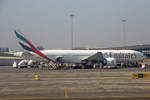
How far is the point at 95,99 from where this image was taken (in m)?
12.5

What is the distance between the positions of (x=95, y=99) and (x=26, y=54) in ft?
125

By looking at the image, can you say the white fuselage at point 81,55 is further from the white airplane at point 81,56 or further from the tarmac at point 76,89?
the tarmac at point 76,89

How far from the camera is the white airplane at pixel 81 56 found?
50031mm

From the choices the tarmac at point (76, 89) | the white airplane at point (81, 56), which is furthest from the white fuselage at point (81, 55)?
the tarmac at point (76, 89)

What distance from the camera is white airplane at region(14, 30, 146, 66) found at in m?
50.0

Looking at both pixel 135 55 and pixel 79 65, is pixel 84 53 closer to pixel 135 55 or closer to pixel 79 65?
pixel 79 65

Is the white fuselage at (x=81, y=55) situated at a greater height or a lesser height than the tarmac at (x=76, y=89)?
greater

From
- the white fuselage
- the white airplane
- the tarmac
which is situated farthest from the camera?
the white fuselage

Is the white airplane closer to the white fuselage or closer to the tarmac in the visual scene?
the white fuselage

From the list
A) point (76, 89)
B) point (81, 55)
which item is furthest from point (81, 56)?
point (76, 89)

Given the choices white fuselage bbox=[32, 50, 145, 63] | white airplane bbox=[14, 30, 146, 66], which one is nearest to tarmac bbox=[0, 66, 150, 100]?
white airplane bbox=[14, 30, 146, 66]

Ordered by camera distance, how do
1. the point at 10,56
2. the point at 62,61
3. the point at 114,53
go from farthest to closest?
the point at 10,56 < the point at 114,53 < the point at 62,61

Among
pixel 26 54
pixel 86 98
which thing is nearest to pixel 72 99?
pixel 86 98

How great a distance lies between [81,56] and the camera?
5425cm
